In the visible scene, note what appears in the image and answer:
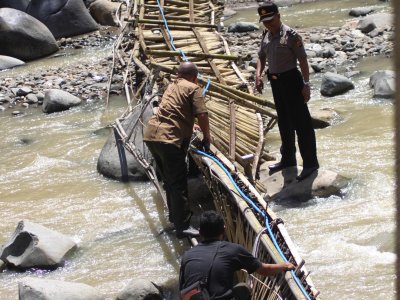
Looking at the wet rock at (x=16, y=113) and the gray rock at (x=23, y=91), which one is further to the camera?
the gray rock at (x=23, y=91)

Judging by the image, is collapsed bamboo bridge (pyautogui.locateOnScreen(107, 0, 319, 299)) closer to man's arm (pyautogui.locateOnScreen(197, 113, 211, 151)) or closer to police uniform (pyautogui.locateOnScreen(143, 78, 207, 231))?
man's arm (pyautogui.locateOnScreen(197, 113, 211, 151))

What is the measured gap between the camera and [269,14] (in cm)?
499

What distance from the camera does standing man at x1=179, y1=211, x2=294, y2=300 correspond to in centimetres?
301

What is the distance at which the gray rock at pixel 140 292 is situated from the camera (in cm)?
416

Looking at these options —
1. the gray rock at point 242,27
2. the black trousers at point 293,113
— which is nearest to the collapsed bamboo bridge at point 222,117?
the black trousers at point 293,113

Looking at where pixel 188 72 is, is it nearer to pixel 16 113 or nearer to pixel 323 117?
pixel 323 117

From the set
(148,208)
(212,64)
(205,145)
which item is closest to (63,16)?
(212,64)

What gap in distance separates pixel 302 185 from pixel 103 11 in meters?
10.6

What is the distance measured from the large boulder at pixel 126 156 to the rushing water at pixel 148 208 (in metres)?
0.10

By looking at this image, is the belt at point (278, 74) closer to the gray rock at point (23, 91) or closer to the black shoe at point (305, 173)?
the black shoe at point (305, 173)

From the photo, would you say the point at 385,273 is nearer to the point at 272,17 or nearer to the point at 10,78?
the point at 272,17

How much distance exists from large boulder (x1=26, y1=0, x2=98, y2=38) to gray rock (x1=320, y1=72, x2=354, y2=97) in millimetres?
7187

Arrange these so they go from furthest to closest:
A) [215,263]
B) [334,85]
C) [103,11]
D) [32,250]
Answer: [103,11], [334,85], [32,250], [215,263]

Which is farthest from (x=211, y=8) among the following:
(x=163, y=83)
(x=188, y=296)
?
(x=188, y=296)
